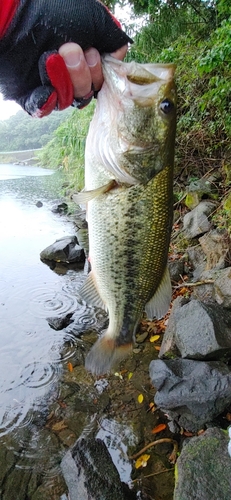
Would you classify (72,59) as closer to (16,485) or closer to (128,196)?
(128,196)

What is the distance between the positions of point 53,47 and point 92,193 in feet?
2.47

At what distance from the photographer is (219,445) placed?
290cm

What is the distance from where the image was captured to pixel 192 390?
356cm

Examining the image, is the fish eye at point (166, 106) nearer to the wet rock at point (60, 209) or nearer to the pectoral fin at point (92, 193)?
the pectoral fin at point (92, 193)

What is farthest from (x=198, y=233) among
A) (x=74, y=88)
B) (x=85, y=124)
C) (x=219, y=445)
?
(x=85, y=124)

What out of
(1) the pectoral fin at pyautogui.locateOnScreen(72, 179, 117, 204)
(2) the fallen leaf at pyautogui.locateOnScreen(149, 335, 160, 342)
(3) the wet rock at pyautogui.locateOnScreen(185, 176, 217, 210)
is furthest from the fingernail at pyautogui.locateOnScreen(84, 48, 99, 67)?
(3) the wet rock at pyautogui.locateOnScreen(185, 176, 217, 210)

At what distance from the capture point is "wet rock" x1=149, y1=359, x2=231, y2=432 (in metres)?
3.48

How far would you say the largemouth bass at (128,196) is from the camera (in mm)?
1788

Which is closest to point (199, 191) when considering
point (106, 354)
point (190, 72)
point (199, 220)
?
point (199, 220)

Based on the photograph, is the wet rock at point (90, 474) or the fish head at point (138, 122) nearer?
the fish head at point (138, 122)

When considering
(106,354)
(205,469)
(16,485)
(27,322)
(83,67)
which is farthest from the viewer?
(27,322)

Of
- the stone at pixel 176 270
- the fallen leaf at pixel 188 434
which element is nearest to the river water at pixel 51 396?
the fallen leaf at pixel 188 434

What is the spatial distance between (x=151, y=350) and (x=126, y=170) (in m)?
3.58

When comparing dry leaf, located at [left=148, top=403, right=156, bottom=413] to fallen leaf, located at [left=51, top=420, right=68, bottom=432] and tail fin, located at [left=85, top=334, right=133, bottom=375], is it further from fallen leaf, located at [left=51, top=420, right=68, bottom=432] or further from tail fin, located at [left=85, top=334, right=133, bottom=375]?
tail fin, located at [left=85, top=334, right=133, bottom=375]
